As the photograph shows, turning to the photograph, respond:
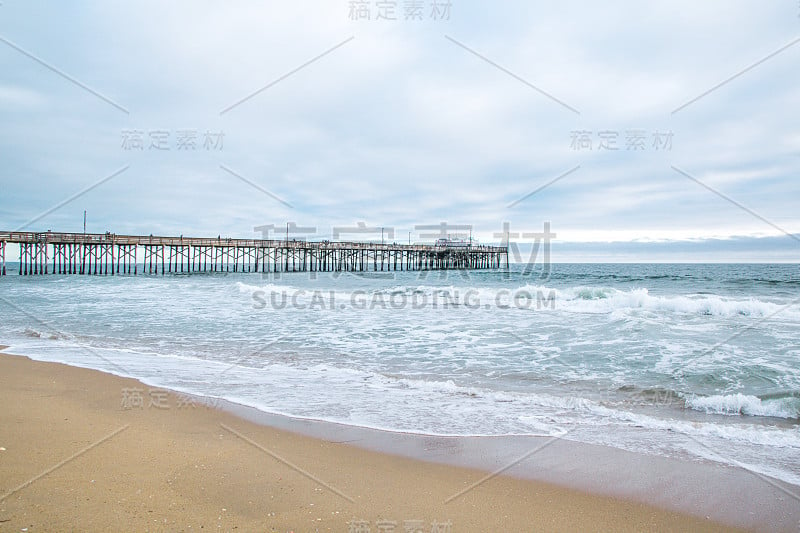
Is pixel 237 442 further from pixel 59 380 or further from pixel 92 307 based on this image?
pixel 92 307

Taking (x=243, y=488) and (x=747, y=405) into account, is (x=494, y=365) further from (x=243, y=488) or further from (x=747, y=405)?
(x=243, y=488)

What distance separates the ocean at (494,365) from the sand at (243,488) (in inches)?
42.7

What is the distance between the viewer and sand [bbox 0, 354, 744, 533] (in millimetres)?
2746

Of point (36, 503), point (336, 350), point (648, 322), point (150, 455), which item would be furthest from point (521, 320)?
point (36, 503)

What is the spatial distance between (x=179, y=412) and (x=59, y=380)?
102 inches

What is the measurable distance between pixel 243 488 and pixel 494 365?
18.7 ft

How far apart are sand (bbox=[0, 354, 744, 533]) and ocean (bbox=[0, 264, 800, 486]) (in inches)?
42.7

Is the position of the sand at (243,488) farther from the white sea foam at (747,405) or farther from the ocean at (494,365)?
the white sea foam at (747,405)

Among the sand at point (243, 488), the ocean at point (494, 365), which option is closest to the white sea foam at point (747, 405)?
the ocean at point (494, 365)

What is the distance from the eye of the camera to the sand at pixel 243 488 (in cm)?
275

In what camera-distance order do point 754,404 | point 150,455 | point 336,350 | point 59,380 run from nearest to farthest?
point 150,455 → point 754,404 → point 59,380 → point 336,350

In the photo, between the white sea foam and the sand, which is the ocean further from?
the sand

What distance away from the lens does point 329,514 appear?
9.32 ft

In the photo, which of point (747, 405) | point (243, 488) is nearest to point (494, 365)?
point (747, 405)
